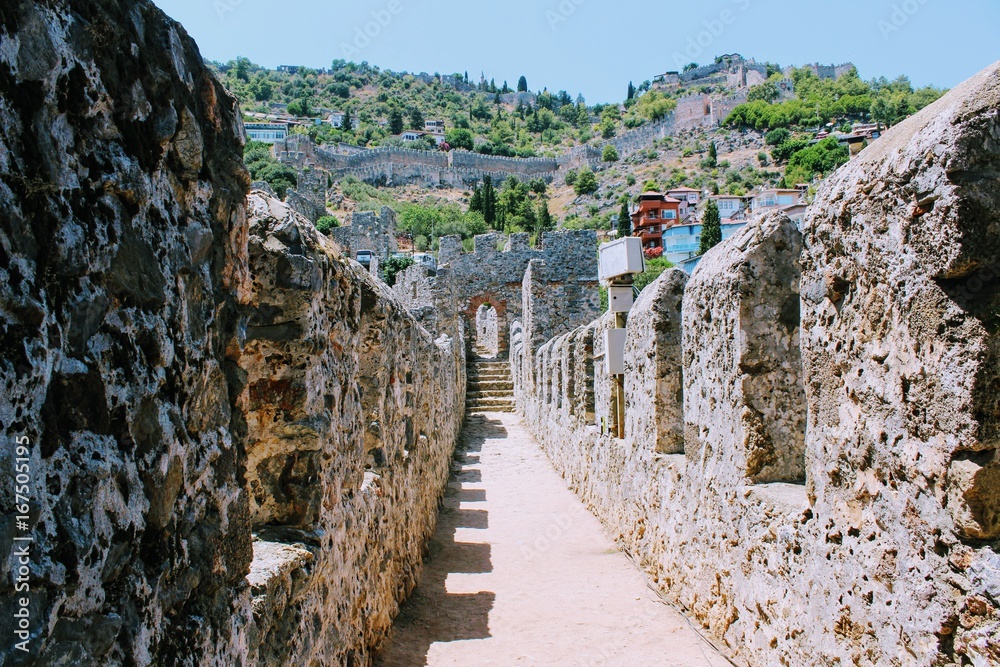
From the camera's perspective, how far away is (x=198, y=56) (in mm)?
1956

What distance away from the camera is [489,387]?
23.0 metres

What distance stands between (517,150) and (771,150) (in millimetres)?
31393

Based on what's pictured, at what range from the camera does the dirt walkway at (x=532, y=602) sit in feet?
14.6

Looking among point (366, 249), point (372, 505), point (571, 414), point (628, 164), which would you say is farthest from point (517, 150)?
point (372, 505)

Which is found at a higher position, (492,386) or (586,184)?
(586,184)

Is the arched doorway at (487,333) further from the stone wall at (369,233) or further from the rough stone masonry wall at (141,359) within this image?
the rough stone masonry wall at (141,359)

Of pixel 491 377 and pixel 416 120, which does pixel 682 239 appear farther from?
pixel 416 120

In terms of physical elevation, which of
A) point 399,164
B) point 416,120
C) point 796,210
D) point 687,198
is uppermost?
point 416,120

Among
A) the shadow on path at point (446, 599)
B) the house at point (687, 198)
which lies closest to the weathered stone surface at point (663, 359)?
the shadow on path at point (446, 599)

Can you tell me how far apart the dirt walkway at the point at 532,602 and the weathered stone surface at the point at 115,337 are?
9.27 feet

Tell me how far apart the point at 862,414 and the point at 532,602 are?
3.52 meters

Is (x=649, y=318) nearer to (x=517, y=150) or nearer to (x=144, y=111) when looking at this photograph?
(x=144, y=111)

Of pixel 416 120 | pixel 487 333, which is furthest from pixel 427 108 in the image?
pixel 487 333

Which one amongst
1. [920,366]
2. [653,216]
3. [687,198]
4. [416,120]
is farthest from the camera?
[416,120]
